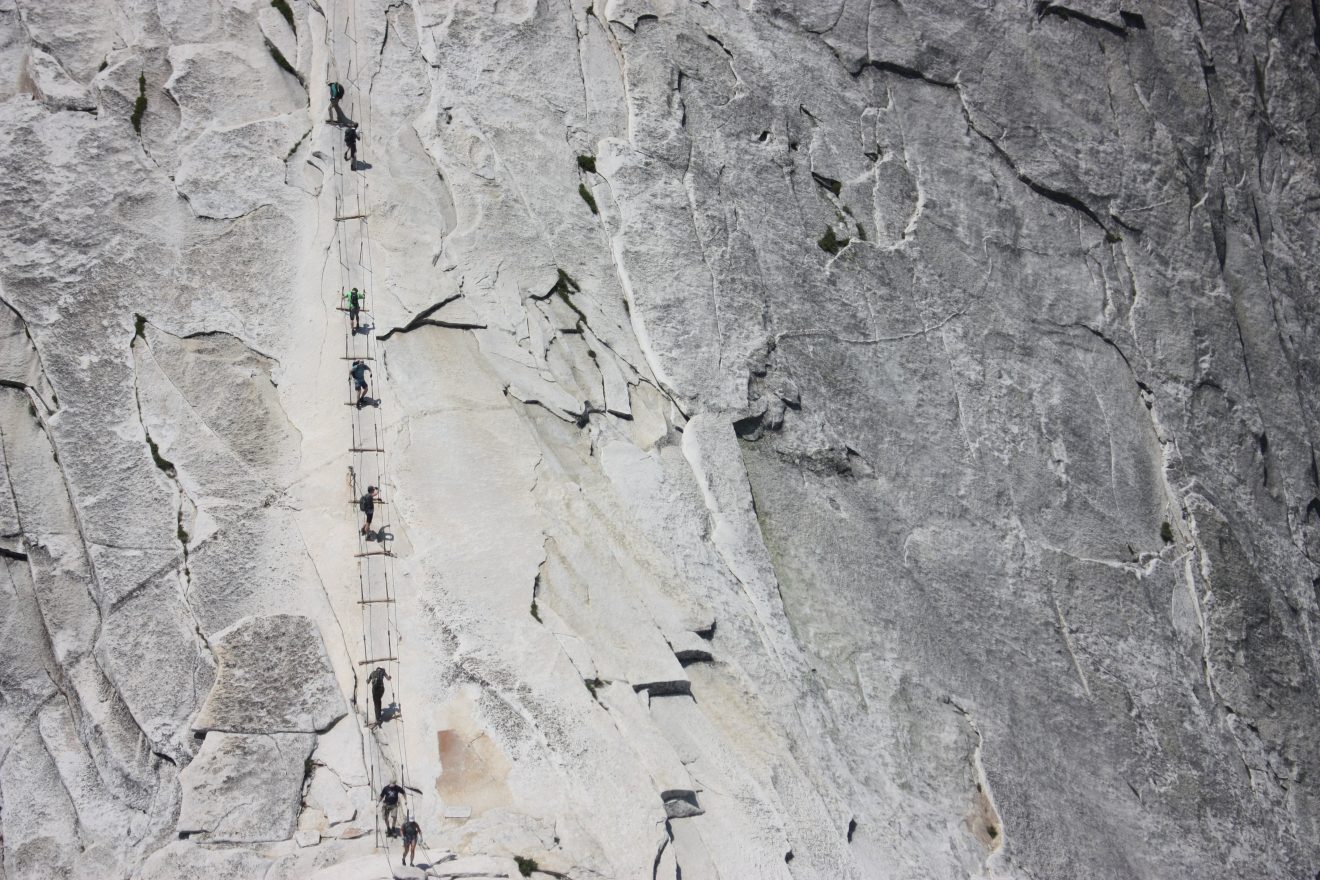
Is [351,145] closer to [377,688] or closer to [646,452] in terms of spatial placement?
[646,452]

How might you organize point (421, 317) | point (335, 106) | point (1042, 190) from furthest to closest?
point (1042, 190) → point (335, 106) → point (421, 317)

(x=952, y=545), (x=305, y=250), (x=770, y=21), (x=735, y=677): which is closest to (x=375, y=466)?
(x=305, y=250)

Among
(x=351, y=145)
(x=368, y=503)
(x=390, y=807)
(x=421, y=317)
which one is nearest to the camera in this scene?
(x=390, y=807)

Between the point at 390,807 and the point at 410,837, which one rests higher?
the point at 390,807

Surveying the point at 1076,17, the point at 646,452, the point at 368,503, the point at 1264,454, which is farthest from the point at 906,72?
the point at 368,503

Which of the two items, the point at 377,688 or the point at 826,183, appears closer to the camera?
the point at 377,688

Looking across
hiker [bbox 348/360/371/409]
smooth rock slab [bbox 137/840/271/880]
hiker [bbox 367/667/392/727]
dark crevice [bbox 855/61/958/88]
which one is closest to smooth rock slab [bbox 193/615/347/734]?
hiker [bbox 367/667/392/727]
